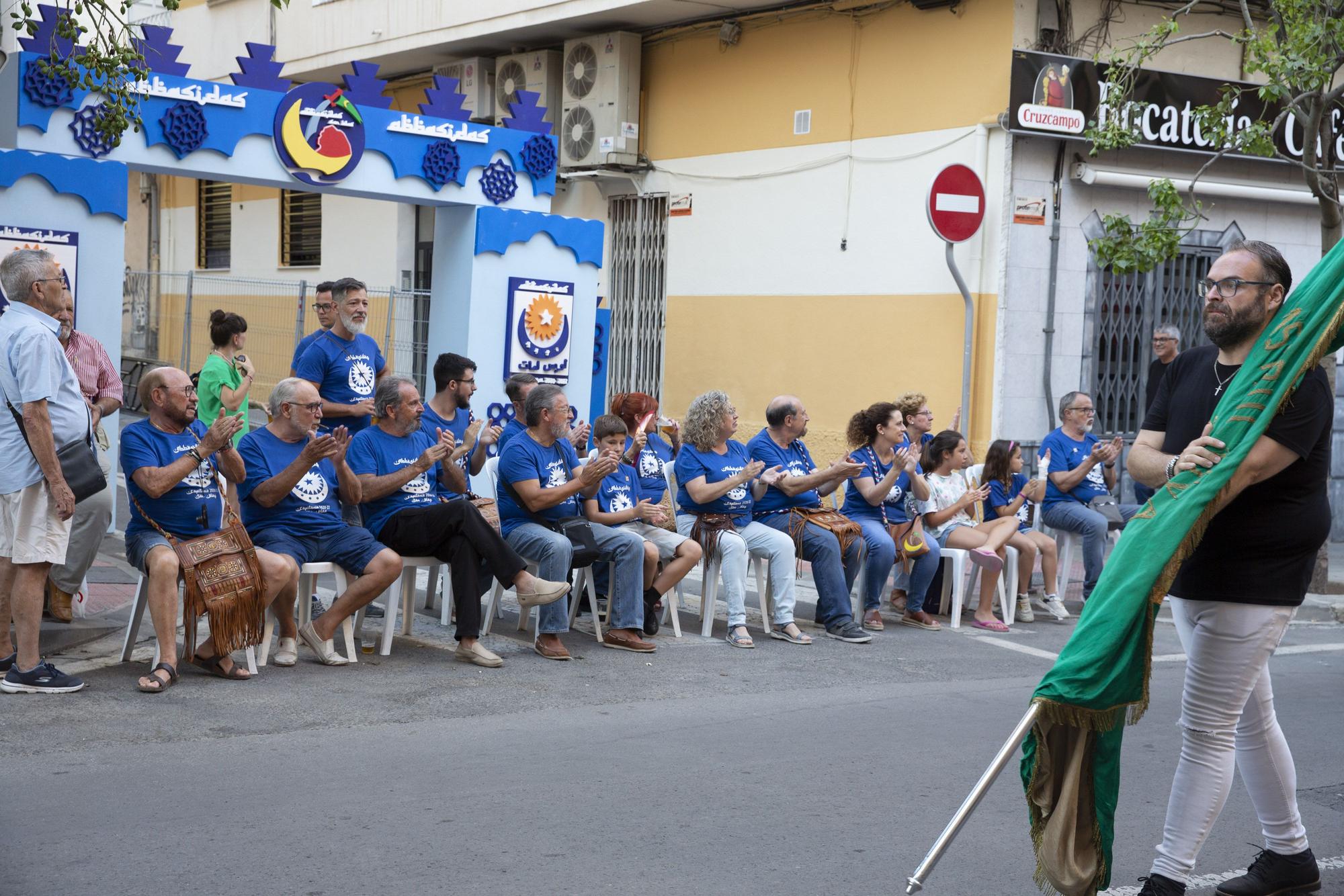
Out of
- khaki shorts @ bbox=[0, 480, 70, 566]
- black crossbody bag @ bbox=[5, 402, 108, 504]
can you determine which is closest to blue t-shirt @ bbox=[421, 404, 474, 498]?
black crossbody bag @ bbox=[5, 402, 108, 504]

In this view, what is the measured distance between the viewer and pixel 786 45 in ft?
47.9

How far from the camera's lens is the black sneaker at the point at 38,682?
6.42 metres

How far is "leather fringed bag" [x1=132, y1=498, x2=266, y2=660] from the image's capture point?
6.68 m

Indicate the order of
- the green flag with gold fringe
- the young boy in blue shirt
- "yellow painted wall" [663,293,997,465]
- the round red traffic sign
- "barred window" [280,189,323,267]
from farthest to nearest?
"barred window" [280,189,323,267] < "yellow painted wall" [663,293,997,465] < the round red traffic sign < the young boy in blue shirt < the green flag with gold fringe

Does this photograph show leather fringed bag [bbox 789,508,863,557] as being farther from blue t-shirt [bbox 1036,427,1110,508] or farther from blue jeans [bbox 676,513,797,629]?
blue t-shirt [bbox 1036,427,1110,508]

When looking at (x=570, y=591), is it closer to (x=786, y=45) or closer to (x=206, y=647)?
(x=206, y=647)

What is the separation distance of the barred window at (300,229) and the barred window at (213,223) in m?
1.52

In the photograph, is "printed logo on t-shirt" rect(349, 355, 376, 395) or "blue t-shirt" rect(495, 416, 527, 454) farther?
"printed logo on t-shirt" rect(349, 355, 376, 395)

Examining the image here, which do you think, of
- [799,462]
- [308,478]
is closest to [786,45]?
[799,462]

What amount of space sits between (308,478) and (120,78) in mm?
3336

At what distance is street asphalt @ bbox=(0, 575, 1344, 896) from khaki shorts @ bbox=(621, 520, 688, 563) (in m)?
0.73

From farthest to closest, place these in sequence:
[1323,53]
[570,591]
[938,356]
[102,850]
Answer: [938,356]
[1323,53]
[570,591]
[102,850]

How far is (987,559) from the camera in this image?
9703 millimetres

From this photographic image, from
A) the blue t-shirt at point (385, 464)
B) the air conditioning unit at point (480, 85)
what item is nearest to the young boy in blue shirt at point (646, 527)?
the blue t-shirt at point (385, 464)
